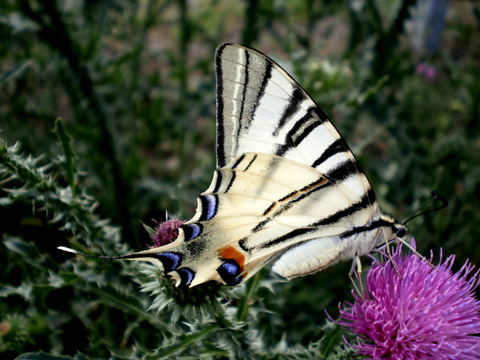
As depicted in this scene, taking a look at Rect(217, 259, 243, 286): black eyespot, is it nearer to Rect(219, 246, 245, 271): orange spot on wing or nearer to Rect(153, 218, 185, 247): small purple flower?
Rect(219, 246, 245, 271): orange spot on wing

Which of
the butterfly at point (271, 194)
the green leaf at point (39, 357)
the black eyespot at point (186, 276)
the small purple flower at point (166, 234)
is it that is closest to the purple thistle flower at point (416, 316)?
the butterfly at point (271, 194)

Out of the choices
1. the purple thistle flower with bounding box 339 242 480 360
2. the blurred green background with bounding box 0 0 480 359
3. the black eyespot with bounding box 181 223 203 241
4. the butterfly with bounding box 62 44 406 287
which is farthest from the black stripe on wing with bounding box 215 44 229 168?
the purple thistle flower with bounding box 339 242 480 360

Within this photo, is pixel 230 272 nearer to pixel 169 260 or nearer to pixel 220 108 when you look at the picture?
pixel 169 260

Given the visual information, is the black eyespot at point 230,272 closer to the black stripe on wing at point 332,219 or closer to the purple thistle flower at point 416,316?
the black stripe on wing at point 332,219

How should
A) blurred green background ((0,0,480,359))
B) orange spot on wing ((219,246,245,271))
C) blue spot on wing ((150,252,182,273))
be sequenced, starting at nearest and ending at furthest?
blue spot on wing ((150,252,182,273)) < orange spot on wing ((219,246,245,271)) < blurred green background ((0,0,480,359))

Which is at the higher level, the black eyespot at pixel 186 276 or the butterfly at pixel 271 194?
the butterfly at pixel 271 194

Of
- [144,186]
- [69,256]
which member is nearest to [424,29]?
[144,186]

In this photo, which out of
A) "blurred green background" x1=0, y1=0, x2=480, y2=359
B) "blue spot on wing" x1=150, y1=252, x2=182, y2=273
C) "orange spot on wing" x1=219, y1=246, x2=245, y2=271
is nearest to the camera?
"blue spot on wing" x1=150, y1=252, x2=182, y2=273
